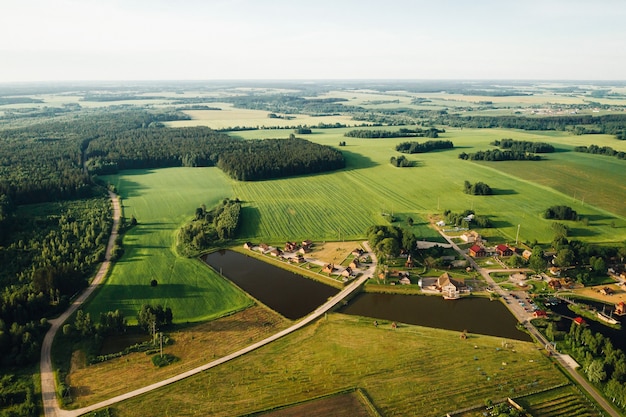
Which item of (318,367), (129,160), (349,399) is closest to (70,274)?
(318,367)

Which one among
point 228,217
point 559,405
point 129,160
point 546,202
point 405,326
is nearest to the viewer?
point 559,405

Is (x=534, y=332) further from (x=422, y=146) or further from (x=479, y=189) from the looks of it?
(x=422, y=146)

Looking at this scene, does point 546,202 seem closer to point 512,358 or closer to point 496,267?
point 496,267

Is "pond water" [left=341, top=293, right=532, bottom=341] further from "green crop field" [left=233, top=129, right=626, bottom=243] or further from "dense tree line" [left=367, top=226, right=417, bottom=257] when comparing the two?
"green crop field" [left=233, top=129, right=626, bottom=243]

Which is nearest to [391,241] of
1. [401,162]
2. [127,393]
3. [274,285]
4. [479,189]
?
[274,285]

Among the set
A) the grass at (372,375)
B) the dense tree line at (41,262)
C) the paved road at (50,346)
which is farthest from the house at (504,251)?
the dense tree line at (41,262)

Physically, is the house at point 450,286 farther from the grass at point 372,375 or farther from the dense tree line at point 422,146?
the dense tree line at point 422,146
